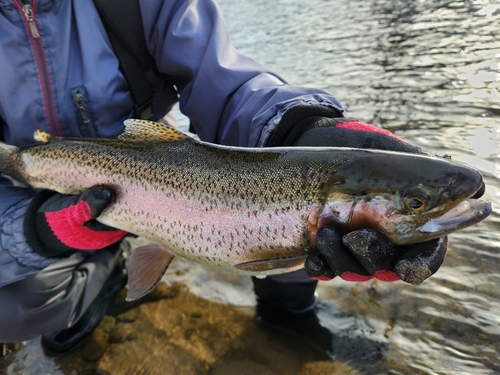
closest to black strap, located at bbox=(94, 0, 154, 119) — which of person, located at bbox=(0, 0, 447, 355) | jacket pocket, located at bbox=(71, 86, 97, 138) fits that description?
person, located at bbox=(0, 0, 447, 355)

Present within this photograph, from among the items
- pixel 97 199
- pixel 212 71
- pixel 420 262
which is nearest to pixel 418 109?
pixel 212 71

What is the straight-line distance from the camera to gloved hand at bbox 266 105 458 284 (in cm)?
158

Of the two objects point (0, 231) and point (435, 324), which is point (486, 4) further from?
point (0, 231)

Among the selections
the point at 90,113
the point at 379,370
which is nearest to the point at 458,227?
the point at 379,370

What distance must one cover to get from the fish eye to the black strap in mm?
1999

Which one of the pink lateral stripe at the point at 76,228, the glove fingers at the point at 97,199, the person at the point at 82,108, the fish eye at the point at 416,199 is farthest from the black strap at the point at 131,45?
the fish eye at the point at 416,199

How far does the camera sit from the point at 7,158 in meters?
2.54

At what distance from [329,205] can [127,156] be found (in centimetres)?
129

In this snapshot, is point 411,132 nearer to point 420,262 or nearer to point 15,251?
point 420,262

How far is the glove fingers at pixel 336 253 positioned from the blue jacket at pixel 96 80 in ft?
2.83

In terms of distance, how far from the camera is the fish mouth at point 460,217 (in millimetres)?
1498

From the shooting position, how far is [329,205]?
1.73 metres

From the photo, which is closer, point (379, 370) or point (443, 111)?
point (379, 370)

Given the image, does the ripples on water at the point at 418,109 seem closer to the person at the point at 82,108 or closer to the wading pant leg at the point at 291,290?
the wading pant leg at the point at 291,290
